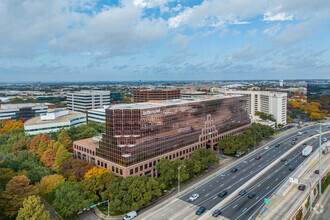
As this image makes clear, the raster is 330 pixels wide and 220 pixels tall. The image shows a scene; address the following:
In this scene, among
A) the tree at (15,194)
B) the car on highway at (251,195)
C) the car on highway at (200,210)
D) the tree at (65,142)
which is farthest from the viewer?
the tree at (65,142)

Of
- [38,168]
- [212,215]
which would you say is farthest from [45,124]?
[212,215]

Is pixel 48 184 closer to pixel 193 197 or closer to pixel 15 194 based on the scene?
pixel 15 194

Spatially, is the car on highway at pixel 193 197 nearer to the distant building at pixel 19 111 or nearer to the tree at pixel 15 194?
the tree at pixel 15 194

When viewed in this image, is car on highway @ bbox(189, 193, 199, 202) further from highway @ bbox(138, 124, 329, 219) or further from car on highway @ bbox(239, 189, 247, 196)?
car on highway @ bbox(239, 189, 247, 196)

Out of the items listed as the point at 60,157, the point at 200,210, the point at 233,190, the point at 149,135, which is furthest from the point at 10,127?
the point at 233,190

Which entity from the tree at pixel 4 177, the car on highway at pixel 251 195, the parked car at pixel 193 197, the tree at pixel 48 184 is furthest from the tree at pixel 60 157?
the car on highway at pixel 251 195

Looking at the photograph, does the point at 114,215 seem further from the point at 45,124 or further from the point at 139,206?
the point at 45,124
